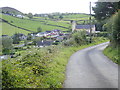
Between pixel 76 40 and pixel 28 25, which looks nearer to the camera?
pixel 76 40

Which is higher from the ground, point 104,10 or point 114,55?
point 104,10

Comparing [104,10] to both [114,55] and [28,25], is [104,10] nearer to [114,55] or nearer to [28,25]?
[114,55]

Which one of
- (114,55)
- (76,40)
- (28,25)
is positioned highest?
(28,25)

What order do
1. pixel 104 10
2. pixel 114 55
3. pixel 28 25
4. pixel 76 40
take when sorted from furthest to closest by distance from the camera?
pixel 28 25
pixel 76 40
pixel 104 10
pixel 114 55

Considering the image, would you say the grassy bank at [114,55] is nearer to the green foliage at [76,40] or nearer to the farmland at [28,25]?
the farmland at [28,25]

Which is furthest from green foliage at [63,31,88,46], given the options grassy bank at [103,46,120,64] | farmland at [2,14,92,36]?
grassy bank at [103,46,120,64]

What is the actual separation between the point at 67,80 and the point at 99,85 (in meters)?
1.76

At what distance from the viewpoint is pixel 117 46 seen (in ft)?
53.0

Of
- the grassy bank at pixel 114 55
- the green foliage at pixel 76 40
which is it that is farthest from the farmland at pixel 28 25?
the grassy bank at pixel 114 55

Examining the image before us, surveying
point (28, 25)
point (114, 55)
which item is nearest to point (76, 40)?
point (28, 25)

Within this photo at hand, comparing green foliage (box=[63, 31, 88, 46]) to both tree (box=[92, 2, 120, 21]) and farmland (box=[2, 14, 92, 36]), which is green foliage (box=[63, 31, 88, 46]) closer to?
tree (box=[92, 2, 120, 21])

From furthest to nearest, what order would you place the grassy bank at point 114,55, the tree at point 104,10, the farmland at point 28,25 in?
the tree at point 104,10
the farmland at point 28,25
the grassy bank at point 114,55

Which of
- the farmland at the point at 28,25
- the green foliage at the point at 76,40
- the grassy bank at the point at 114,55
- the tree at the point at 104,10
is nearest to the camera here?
the grassy bank at the point at 114,55

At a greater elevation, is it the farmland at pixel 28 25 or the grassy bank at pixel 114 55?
the farmland at pixel 28 25
